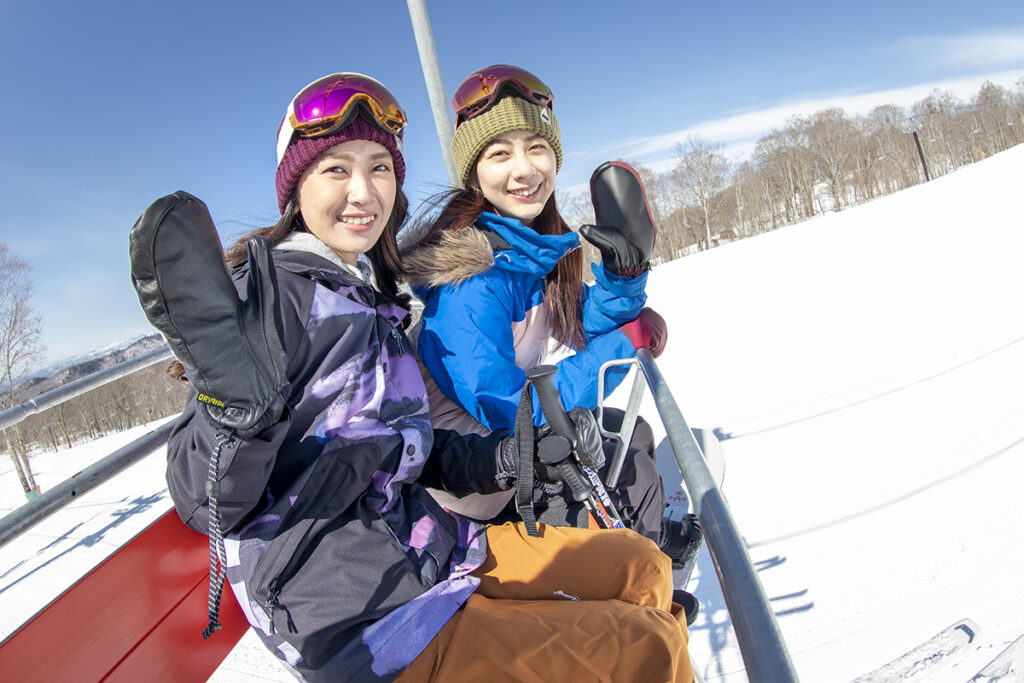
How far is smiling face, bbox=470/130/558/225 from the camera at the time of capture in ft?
6.93

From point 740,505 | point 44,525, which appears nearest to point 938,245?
point 740,505

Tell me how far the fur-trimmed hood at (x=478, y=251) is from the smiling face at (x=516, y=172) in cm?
12

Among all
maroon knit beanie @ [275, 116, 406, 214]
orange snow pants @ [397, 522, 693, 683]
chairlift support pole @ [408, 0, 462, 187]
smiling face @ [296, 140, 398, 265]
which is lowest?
orange snow pants @ [397, 522, 693, 683]

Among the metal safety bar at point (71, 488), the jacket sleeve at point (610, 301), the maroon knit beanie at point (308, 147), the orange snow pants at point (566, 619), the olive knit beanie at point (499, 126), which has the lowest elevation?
the orange snow pants at point (566, 619)

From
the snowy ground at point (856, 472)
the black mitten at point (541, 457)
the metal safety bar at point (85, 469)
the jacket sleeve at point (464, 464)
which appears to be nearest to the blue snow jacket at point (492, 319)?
the jacket sleeve at point (464, 464)

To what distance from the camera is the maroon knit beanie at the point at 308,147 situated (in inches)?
59.1

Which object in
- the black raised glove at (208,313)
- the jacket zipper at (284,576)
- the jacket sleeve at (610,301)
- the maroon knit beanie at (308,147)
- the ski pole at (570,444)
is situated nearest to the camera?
the black raised glove at (208,313)

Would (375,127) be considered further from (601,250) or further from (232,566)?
(232,566)

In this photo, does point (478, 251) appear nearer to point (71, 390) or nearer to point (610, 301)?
point (610, 301)

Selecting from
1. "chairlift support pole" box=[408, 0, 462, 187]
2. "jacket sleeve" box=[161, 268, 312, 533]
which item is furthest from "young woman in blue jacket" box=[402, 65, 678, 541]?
"jacket sleeve" box=[161, 268, 312, 533]

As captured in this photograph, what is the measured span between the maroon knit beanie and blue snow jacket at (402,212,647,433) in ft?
1.46

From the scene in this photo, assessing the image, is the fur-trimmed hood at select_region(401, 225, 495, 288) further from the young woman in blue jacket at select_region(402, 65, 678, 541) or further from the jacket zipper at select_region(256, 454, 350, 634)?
the jacket zipper at select_region(256, 454, 350, 634)

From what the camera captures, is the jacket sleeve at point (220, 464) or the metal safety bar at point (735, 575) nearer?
the metal safety bar at point (735, 575)

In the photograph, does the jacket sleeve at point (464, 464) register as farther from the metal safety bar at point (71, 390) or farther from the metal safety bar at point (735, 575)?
the metal safety bar at point (71, 390)
